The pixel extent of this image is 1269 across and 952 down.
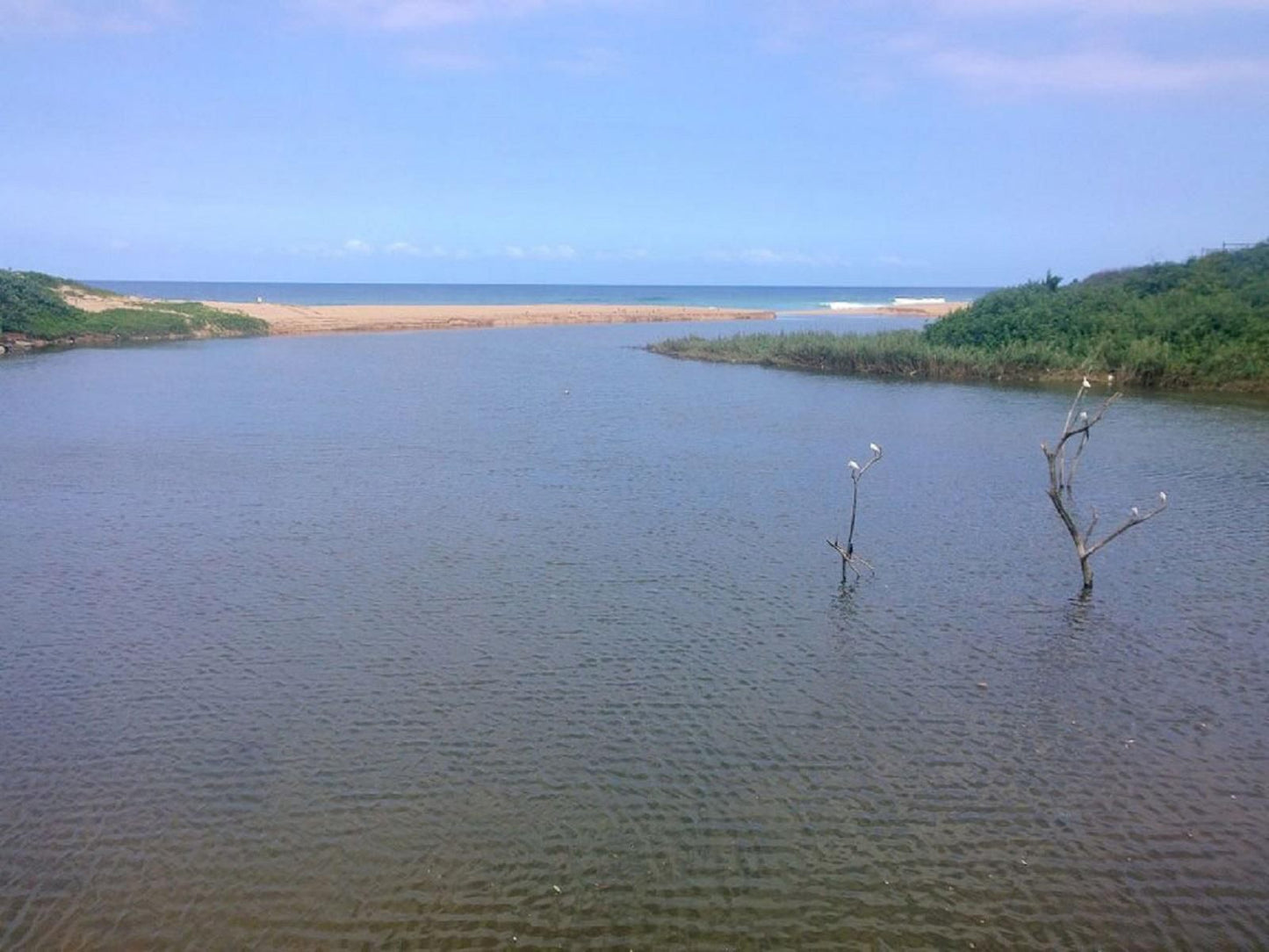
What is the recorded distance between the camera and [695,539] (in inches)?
771

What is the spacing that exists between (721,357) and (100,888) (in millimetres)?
47594

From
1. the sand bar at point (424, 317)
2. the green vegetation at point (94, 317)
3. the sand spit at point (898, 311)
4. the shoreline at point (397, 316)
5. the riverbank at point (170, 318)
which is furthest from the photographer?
the sand spit at point (898, 311)

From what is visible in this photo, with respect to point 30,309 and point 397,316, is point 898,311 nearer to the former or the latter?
point 397,316

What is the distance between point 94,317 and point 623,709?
6115cm

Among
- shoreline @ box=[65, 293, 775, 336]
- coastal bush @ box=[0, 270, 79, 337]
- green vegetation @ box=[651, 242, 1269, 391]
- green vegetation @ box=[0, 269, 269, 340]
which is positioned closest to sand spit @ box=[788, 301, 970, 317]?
shoreline @ box=[65, 293, 775, 336]

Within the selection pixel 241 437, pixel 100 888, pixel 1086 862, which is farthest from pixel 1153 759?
pixel 241 437

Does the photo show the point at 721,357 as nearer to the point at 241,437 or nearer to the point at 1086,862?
the point at 241,437

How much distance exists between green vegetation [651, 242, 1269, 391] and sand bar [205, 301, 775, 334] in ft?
112

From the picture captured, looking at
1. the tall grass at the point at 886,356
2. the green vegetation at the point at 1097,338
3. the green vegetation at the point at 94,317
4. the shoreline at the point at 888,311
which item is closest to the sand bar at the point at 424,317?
the green vegetation at the point at 94,317

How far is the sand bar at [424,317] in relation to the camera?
78.0 meters

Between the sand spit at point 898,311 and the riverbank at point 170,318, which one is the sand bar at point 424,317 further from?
the sand spit at point 898,311

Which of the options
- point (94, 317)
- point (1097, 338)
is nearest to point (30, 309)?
point (94, 317)

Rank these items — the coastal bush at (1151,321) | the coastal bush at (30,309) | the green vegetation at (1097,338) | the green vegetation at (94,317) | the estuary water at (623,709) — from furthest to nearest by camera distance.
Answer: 1. the green vegetation at (94,317)
2. the coastal bush at (30,309)
3. the green vegetation at (1097,338)
4. the coastal bush at (1151,321)
5. the estuary water at (623,709)

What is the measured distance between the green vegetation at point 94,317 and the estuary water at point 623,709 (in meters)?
36.8
